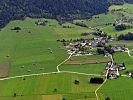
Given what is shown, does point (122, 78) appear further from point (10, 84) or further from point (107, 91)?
point (10, 84)

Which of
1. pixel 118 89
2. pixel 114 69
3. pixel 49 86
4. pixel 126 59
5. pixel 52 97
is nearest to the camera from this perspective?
pixel 52 97

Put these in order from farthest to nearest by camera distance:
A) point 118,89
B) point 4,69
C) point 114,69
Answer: point 4,69, point 114,69, point 118,89

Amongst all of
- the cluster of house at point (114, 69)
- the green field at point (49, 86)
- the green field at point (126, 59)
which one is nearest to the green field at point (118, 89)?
the green field at point (49, 86)

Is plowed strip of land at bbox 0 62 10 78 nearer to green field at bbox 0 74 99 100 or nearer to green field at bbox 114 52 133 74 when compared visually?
green field at bbox 0 74 99 100

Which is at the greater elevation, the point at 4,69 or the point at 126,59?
the point at 126,59

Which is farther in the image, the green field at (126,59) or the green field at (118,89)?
the green field at (126,59)

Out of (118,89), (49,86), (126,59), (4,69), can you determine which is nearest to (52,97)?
(49,86)

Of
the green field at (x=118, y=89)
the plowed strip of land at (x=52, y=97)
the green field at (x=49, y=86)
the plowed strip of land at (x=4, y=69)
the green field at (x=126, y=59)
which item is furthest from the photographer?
the green field at (x=126, y=59)

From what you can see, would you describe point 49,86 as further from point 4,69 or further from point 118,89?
point 4,69

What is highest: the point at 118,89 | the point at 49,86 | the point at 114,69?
the point at 114,69

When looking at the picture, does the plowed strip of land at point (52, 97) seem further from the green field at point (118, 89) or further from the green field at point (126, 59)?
the green field at point (126, 59)
